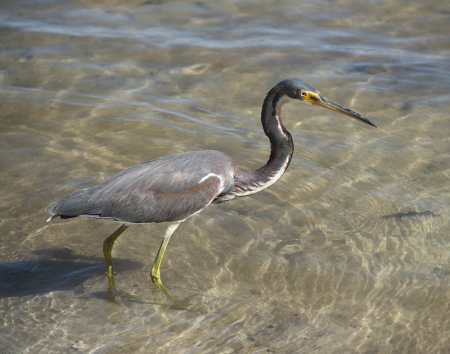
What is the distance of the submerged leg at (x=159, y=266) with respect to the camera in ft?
18.4

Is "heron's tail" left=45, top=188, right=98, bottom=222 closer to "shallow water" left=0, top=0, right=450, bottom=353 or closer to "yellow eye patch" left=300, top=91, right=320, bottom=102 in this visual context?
"shallow water" left=0, top=0, right=450, bottom=353

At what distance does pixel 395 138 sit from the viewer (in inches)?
324

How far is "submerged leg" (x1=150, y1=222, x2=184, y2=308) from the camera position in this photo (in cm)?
559

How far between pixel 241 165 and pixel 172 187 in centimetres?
225

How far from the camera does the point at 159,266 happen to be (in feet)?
18.6

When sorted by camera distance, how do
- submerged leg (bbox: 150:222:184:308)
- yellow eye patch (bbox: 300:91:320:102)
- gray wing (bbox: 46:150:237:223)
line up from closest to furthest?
1. gray wing (bbox: 46:150:237:223)
2. submerged leg (bbox: 150:222:184:308)
3. yellow eye patch (bbox: 300:91:320:102)

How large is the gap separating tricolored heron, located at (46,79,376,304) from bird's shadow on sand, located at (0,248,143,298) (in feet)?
1.29

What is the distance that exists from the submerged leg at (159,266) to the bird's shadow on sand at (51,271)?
0.49 metres

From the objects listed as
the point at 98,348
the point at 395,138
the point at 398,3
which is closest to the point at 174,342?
the point at 98,348

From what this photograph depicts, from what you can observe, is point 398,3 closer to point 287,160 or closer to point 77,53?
point 77,53

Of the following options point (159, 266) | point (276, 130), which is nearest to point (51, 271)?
point (159, 266)

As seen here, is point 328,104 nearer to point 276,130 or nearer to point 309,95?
Answer: point 309,95

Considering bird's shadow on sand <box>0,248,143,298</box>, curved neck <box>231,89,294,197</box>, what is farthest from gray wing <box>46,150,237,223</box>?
bird's shadow on sand <box>0,248,143,298</box>

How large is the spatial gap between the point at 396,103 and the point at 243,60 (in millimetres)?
2868
